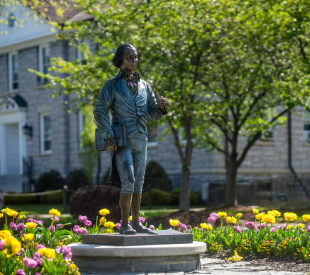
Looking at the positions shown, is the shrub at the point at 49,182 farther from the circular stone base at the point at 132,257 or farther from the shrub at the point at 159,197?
the circular stone base at the point at 132,257

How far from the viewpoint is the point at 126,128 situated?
6.17 meters

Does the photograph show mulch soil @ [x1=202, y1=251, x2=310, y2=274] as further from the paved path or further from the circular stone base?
the circular stone base

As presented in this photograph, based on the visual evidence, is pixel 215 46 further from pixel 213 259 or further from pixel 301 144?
pixel 301 144

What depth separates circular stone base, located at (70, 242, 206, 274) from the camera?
18.4ft

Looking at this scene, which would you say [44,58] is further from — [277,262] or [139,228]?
[277,262]

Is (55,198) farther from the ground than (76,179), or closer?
closer

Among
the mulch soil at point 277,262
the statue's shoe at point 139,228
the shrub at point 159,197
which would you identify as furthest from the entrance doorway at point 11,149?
the statue's shoe at point 139,228

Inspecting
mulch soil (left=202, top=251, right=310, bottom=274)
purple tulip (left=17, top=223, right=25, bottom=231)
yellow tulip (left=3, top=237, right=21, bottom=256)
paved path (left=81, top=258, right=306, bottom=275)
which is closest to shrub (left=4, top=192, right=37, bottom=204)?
purple tulip (left=17, top=223, right=25, bottom=231)

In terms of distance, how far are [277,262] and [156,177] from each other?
14797mm

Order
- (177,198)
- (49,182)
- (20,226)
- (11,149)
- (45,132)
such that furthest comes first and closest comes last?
(11,149) < (45,132) < (49,182) < (177,198) < (20,226)

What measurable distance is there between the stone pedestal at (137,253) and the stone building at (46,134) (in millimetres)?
15417

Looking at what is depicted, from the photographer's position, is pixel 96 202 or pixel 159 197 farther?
pixel 159 197

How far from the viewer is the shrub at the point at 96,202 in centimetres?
1230

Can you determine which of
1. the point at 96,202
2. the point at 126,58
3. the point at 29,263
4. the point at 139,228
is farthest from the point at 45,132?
the point at 29,263
